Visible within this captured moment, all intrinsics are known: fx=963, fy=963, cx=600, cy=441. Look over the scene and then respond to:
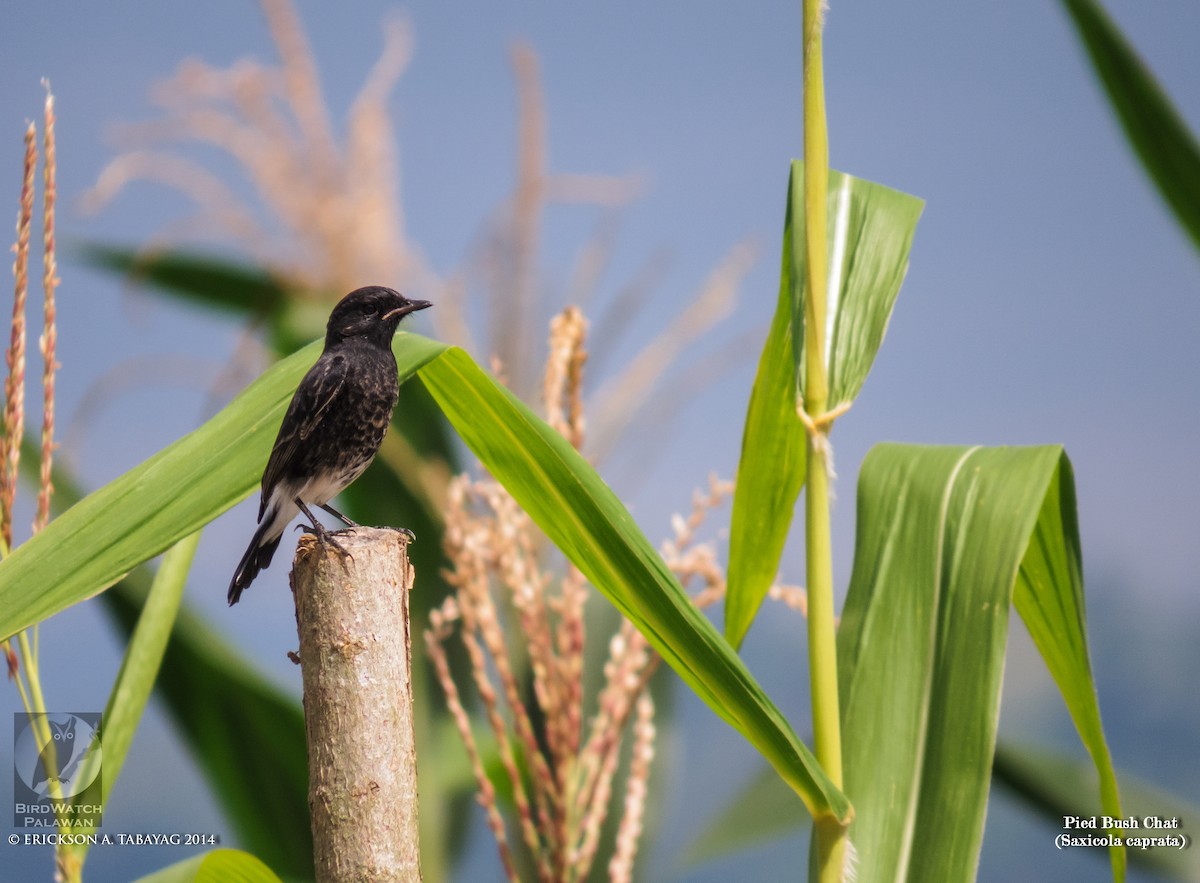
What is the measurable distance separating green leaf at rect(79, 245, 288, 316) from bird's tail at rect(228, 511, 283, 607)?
891 mm

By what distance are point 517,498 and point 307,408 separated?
0.23 meters

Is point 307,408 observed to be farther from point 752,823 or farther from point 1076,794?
point 1076,794

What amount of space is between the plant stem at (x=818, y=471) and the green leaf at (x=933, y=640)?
0.16 feet

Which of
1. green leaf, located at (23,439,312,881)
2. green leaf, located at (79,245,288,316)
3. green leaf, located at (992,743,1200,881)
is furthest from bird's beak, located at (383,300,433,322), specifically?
green leaf, located at (992,743,1200,881)

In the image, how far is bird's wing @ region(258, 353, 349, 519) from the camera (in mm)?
860

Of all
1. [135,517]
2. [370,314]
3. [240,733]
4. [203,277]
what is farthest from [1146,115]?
[240,733]

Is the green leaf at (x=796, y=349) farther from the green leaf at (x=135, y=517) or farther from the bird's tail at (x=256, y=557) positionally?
the bird's tail at (x=256, y=557)

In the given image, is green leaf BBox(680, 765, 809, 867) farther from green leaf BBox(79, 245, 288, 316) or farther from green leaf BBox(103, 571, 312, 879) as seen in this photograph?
green leaf BBox(79, 245, 288, 316)

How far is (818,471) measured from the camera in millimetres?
740

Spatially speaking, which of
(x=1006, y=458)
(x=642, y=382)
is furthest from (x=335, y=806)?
(x=642, y=382)

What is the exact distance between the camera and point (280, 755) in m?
1.82

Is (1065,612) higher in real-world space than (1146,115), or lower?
lower

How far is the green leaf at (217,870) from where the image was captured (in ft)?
2.46

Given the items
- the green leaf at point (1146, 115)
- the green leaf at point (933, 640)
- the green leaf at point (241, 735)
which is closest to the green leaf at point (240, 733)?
the green leaf at point (241, 735)
